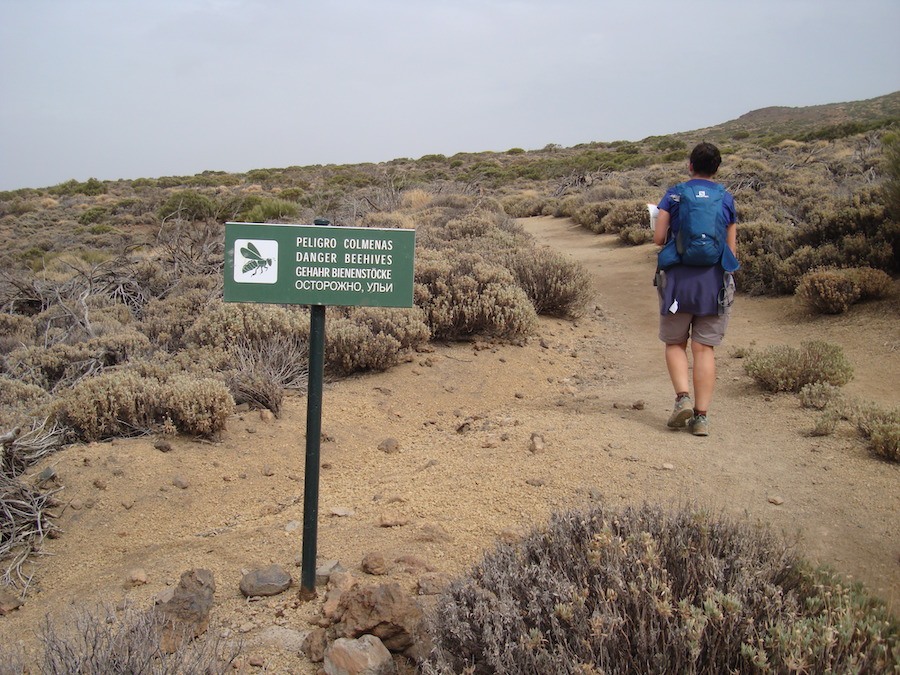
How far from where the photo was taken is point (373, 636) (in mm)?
2455

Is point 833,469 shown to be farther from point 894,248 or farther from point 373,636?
point 894,248

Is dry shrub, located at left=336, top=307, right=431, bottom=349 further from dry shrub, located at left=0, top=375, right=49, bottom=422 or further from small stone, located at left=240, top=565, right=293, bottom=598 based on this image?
small stone, located at left=240, top=565, right=293, bottom=598

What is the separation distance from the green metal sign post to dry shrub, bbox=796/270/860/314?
22.3 ft

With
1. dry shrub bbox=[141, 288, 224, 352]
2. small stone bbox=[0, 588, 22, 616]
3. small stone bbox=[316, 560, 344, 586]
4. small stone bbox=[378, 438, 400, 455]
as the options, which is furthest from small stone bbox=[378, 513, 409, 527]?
dry shrub bbox=[141, 288, 224, 352]

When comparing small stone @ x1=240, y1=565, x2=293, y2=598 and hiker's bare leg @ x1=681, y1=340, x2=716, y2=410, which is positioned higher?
hiker's bare leg @ x1=681, y1=340, x2=716, y2=410

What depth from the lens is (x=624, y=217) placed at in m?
15.3

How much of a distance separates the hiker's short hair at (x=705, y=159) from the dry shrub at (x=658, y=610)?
9.76ft

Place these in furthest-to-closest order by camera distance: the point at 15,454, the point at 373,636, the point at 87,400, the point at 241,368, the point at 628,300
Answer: the point at 628,300 → the point at 241,368 → the point at 87,400 → the point at 15,454 → the point at 373,636

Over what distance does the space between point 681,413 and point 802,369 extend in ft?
4.25

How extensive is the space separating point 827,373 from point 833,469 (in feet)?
5.12

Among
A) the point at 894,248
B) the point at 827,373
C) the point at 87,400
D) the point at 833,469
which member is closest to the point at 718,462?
the point at 833,469

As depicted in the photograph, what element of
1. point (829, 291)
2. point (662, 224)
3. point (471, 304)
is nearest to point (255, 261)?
point (662, 224)

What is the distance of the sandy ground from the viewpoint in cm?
326

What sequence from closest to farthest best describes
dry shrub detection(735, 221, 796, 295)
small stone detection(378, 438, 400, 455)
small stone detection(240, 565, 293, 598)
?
small stone detection(240, 565, 293, 598) < small stone detection(378, 438, 400, 455) < dry shrub detection(735, 221, 796, 295)
